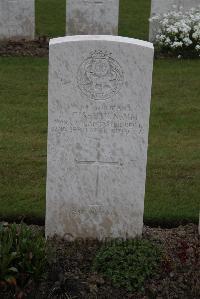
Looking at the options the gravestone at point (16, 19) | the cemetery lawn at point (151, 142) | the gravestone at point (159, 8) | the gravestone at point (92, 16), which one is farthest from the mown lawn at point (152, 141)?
the gravestone at point (92, 16)

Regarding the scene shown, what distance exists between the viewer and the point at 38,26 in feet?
49.5

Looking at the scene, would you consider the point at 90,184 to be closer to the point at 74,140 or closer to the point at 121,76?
the point at 74,140

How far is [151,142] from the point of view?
355 inches

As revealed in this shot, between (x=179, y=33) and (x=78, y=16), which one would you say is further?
(x=78, y=16)

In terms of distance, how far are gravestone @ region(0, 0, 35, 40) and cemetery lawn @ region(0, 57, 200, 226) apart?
1.03m

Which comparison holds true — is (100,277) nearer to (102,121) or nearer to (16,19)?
(102,121)

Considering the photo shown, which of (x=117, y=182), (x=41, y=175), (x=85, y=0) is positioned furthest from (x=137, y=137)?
(x=85, y=0)

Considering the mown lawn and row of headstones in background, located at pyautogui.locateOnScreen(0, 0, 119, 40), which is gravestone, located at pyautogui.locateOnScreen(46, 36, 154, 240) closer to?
the mown lawn

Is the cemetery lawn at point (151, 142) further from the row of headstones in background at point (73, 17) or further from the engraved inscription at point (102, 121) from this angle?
the engraved inscription at point (102, 121)

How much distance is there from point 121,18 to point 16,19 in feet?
11.5

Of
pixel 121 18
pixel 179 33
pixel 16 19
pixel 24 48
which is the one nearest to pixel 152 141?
pixel 179 33

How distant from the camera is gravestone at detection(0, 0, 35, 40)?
13109 mm

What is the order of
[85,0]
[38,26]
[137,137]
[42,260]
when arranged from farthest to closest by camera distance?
[38,26], [85,0], [137,137], [42,260]

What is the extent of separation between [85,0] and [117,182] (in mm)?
7628
